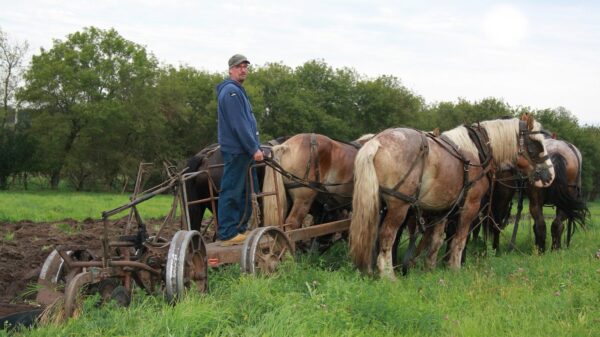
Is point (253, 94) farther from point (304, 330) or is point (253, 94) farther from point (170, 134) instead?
point (304, 330)

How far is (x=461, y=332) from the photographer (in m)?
4.00

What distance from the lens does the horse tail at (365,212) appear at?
5.88 metres

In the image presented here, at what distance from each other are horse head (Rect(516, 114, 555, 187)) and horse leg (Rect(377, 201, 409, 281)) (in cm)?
250

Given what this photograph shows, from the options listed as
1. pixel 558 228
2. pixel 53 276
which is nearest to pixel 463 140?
pixel 558 228

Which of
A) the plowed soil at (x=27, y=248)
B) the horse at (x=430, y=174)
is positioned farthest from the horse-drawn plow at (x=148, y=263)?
the horse at (x=430, y=174)

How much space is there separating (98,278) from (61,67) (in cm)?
3226

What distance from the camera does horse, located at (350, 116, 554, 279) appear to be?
19.5 feet

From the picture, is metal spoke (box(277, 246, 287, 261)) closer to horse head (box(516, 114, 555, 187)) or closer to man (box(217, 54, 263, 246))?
man (box(217, 54, 263, 246))

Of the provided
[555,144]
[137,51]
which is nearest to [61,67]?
[137,51]

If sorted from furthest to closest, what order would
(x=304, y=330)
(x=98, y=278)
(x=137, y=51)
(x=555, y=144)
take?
Result: 1. (x=137, y=51)
2. (x=555, y=144)
3. (x=98, y=278)
4. (x=304, y=330)

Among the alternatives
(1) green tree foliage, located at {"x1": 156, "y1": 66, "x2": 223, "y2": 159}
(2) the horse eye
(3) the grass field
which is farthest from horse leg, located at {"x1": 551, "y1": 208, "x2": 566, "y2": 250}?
(1) green tree foliage, located at {"x1": 156, "y1": 66, "x2": 223, "y2": 159}

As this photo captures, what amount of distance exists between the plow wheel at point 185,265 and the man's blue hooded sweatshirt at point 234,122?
105cm

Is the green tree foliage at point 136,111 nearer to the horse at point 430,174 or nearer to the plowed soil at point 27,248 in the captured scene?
the plowed soil at point 27,248

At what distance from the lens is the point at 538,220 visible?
8.70 m
